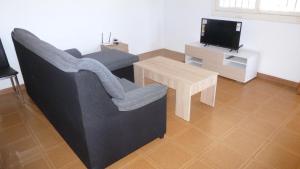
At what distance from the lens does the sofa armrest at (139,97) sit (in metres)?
1.78

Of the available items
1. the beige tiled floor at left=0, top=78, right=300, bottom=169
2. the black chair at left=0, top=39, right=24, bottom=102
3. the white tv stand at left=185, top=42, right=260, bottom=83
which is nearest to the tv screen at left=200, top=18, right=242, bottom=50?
the white tv stand at left=185, top=42, right=260, bottom=83

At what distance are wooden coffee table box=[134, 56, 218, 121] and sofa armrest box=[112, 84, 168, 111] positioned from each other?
0.52 m

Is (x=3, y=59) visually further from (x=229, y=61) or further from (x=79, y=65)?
(x=229, y=61)

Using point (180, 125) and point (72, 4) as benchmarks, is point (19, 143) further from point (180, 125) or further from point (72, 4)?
point (72, 4)

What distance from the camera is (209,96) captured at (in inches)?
116

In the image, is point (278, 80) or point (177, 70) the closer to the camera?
point (177, 70)

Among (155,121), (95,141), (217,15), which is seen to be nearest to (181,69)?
(155,121)

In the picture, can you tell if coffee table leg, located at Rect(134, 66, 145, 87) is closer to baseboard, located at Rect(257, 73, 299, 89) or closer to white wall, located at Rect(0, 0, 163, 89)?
white wall, located at Rect(0, 0, 163, 89)

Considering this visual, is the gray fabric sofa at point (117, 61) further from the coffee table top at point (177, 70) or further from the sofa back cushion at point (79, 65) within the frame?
the sofa back cushion at point (79, 65)

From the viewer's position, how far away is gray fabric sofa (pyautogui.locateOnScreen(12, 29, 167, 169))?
1.54 m

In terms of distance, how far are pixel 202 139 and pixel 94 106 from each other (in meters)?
Answer: 1.26

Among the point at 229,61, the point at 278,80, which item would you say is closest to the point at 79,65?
the point at 229,61

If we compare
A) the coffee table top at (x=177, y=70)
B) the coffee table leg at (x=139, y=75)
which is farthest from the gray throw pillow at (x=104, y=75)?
the coffee table leg at (x=139, y=75)

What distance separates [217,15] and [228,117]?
2.15 m
